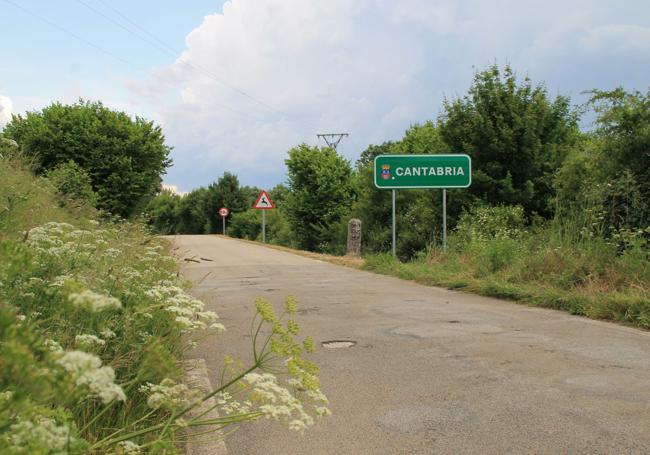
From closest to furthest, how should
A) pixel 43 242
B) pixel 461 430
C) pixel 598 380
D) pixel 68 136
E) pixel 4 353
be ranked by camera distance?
pixel 4 353
pixel 461 430
pixel 43 242
pixel 598 380
pixel 68 136

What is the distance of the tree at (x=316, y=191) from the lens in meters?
31.5

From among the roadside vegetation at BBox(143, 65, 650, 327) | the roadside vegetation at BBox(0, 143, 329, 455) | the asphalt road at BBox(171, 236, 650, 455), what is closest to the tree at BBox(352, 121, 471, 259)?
the roadside vegetation at BBox(143, 65, 650, 327)

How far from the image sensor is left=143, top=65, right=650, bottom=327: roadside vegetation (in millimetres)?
9141

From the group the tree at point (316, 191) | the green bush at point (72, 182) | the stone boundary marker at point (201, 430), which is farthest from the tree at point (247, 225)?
the stone boundary marker at point (201, 430)

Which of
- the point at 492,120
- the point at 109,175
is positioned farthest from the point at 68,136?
the point at 492,120

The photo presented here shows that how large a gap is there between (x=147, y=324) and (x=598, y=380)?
11.9 feet

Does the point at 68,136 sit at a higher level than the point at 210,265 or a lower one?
higher

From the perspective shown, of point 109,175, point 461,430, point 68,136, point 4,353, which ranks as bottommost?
point 461,430

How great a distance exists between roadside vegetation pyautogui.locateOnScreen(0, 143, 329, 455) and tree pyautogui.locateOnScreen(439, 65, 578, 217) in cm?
1181

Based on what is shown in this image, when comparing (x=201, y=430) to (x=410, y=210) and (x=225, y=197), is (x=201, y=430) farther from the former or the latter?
(x=225, y=197)

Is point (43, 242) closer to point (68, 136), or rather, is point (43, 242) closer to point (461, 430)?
point (461, 430)

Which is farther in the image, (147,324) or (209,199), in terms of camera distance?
(209,199)

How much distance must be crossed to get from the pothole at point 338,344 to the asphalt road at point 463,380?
4.1 inches

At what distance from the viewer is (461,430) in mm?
3711
